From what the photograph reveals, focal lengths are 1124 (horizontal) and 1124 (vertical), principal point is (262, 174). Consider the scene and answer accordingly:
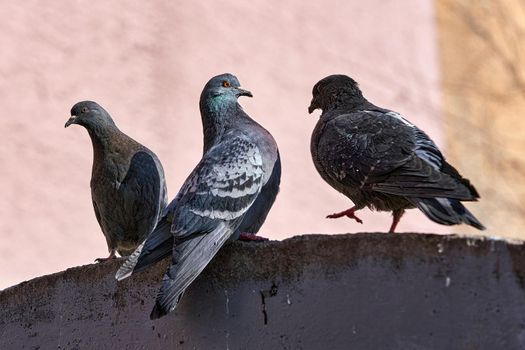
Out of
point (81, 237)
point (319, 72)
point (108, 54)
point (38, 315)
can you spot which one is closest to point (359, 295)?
point (38, 315)

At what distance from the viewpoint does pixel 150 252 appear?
4.10 meters

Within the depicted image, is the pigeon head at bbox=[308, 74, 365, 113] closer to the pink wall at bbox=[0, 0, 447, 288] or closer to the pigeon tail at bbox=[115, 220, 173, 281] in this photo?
the pigeon tail at bbox=[115, 220, 173, 281]

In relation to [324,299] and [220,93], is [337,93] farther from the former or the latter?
[324,299]

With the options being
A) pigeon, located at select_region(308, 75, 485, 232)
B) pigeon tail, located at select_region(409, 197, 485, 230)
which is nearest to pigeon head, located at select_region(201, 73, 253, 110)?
pigeon, located at select_region(308, 75, 485, 232)

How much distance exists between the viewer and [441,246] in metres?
3.38

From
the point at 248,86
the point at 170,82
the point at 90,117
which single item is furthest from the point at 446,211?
the point at 248,86

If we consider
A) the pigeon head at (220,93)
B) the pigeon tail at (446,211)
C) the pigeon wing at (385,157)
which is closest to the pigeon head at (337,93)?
the pigeon wing at (385,157)

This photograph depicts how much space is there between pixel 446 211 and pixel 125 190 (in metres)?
2.15

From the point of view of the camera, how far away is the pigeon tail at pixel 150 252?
400 cm

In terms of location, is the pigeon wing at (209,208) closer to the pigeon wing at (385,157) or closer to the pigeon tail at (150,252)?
the pigeon tail at (150,252)

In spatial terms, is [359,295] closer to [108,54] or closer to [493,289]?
[493,289]

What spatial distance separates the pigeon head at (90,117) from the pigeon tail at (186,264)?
189 cm

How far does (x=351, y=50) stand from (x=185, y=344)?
6.09m

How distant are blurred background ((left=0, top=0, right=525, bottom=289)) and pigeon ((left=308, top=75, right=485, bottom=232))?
2913 mm
